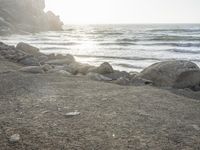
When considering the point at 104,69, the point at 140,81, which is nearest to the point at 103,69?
the point at 104,69

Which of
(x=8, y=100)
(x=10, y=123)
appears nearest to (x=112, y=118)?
(x=10, y=123)

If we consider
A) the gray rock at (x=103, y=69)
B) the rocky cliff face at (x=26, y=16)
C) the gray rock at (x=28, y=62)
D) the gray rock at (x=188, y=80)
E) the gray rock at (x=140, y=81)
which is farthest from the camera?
the rocky cliff face at (x=26, y=16)

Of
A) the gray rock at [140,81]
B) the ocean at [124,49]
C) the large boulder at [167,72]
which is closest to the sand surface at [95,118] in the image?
the gray rock at [140,81]

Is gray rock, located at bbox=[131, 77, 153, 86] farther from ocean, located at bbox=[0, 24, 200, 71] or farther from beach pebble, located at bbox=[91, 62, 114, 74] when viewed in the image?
ocean, located at bbox=[0, 24, 200, 71]

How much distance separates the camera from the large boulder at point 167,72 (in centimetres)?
1152

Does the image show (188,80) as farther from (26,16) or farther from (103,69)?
(26,16)

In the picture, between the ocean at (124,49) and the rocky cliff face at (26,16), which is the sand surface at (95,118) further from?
the rocky cliff face at (26,16)

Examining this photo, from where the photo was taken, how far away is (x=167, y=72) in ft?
38.7

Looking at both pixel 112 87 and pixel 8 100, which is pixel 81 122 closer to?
pixel 8 100

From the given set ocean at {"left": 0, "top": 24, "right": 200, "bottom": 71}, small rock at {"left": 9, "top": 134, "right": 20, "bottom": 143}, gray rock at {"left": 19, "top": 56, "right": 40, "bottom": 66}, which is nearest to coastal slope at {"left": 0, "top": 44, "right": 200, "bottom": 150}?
small rock at {"left": 9, "top": 134, "right": 20, "bottom": 143}

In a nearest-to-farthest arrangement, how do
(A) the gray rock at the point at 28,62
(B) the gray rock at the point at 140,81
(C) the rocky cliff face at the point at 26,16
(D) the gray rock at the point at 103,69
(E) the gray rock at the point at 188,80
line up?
(B) the gray rock at the point at 140,81 < (E) the gray rock at the point at 188,80 < (D) the gray rock at the point at 103,69 < (A) the gray rock at the point at 28,62 < (C) the rocky cliff face at the point at 26,16

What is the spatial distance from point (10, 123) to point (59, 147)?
1.47m

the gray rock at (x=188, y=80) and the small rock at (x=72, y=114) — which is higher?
the small rock at (x=72, y=114)

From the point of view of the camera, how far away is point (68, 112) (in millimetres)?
6547
